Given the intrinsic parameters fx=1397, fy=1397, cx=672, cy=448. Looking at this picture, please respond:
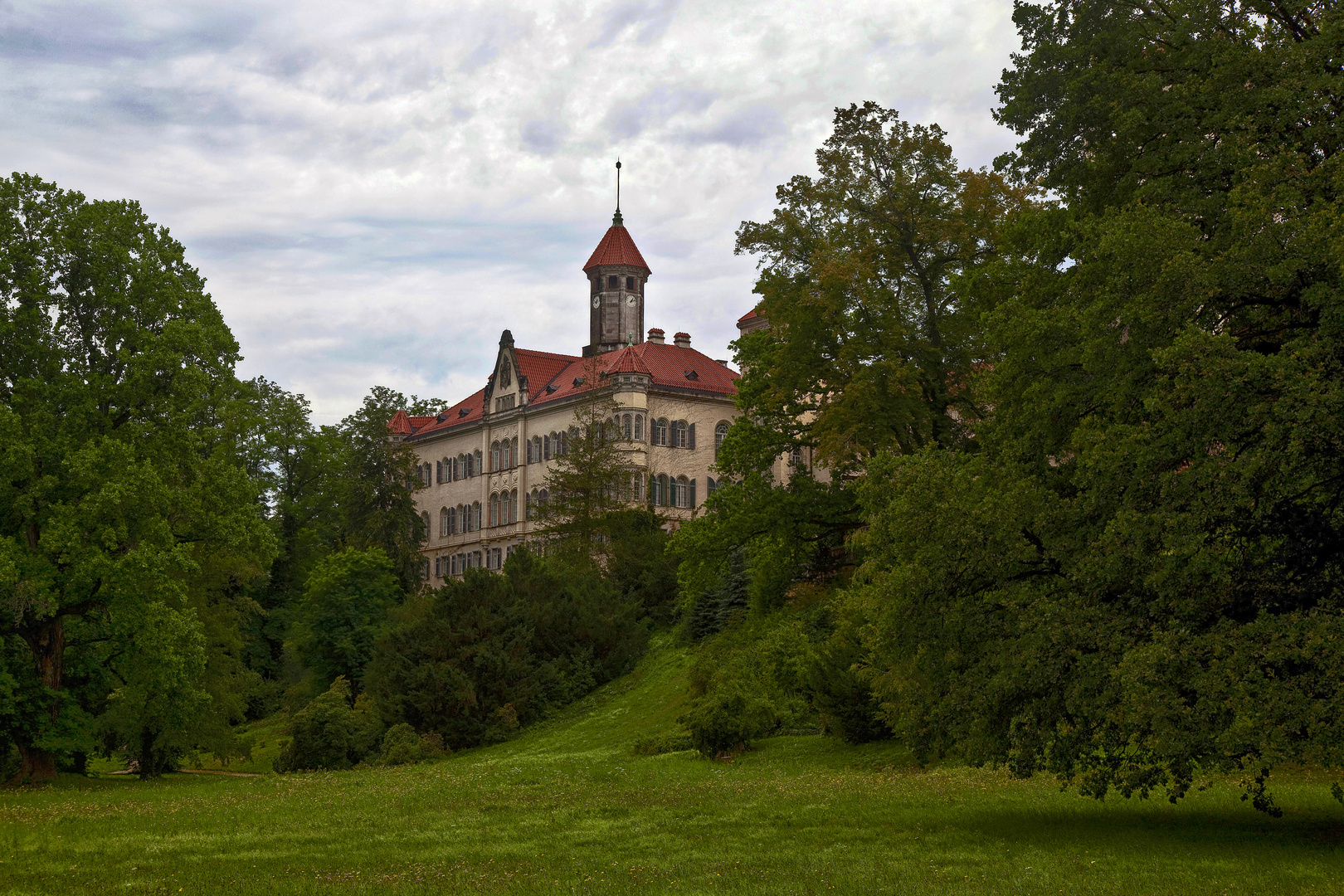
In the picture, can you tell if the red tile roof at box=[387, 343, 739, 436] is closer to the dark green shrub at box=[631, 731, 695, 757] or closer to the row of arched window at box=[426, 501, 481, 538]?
the row of arched window at box=[426, 501, 481, 538]

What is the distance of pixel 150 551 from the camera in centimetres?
3084

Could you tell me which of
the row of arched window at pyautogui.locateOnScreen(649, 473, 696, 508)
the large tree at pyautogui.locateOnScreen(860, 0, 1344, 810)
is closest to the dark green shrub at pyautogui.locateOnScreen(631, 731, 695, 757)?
the large tree at pyautogui.locateOnScreen(860, 0, 1344, 810)

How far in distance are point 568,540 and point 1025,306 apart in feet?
154

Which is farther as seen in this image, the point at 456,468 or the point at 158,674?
the point at 456,468

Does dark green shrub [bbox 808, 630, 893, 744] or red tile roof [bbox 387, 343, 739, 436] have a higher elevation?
red tile roof [bbox 387, 343, 739, 436]

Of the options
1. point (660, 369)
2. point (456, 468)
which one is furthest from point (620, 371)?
point (456, 468)

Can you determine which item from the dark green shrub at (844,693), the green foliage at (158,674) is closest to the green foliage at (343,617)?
the green foliage at (158,674)

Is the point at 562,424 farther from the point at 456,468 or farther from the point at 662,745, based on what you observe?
the point at 662,745

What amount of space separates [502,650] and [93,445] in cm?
1839

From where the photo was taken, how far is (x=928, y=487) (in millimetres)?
18734

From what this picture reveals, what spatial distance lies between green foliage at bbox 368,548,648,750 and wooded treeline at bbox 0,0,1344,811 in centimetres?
14

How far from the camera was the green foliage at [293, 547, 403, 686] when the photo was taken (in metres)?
60.7

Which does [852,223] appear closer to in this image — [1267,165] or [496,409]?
[1267,165]

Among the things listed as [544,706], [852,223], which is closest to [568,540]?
[544,706]
